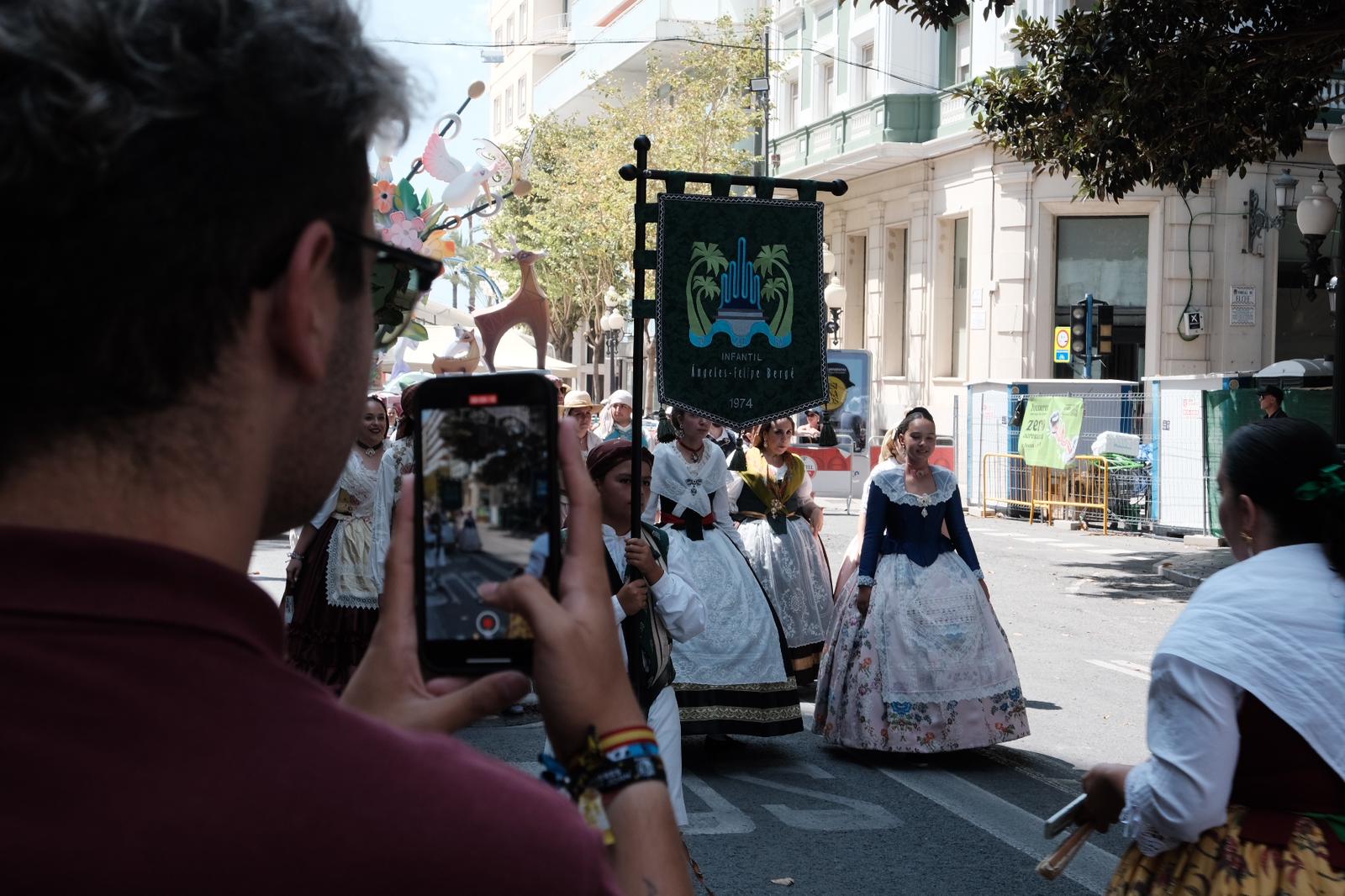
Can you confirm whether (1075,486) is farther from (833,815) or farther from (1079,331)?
(833,815)

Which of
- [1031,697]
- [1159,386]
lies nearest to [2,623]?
[1031,697]

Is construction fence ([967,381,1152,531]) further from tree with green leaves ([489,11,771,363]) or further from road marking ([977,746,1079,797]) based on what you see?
road marking ([977,746,1079,797])

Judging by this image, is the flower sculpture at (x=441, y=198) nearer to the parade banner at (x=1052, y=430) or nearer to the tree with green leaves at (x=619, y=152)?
the parade banner at (x=1052, y=430)

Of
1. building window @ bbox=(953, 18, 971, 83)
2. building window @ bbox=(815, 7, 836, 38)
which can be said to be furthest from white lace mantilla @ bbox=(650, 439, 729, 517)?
building window @ bbox=(815, 7, 836, 38)

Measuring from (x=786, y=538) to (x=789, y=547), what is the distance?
0.07 metres

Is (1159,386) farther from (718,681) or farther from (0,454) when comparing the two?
(0,454)

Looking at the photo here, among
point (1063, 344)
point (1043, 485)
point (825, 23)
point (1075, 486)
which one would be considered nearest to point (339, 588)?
point (1075, 486)

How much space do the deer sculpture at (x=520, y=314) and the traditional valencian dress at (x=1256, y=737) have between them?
47.2 feet

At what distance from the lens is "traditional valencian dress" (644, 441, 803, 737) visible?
8.13m

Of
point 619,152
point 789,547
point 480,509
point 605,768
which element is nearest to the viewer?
point 605,768

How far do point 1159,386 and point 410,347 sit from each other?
1063cm

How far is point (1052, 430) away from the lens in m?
22.6

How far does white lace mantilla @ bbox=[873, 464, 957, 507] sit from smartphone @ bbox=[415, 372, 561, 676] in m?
6.87

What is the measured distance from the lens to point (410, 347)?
2247 centimetres
